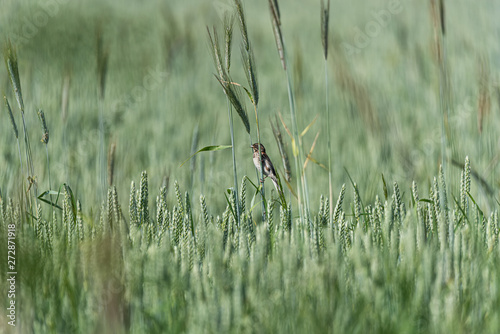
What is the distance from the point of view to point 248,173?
10.6 feet

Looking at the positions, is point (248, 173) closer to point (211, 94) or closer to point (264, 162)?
point (211, 94)

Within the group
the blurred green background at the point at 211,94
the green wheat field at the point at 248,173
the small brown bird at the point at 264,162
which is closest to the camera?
the green wheat field at the point at 248,173

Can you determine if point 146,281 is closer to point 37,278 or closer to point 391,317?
point 37,278

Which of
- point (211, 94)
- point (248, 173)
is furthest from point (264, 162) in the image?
point (211, 94)

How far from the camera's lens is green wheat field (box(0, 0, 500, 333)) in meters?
0.95

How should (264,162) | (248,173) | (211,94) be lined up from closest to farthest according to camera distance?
1. (264,162)
2. (248,173)
3. (211,94)

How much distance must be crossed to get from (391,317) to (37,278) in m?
0.66

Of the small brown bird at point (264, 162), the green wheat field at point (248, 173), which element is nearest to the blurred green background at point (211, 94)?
the green wheat field at point (248, 173)

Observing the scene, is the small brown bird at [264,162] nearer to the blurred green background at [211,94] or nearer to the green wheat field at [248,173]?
the green wheat field at [248,173]

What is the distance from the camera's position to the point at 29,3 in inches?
217

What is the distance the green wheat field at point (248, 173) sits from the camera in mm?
951

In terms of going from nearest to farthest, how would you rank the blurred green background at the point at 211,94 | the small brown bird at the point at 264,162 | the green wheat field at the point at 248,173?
the green wheat field at the point at 248,173, the small brown bird at the point at 264,162, the blurred green background at the point at 211,94

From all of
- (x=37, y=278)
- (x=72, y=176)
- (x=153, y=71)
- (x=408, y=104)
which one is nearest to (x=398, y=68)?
(x=408, y=104)

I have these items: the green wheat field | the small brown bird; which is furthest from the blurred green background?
the small brown bird
